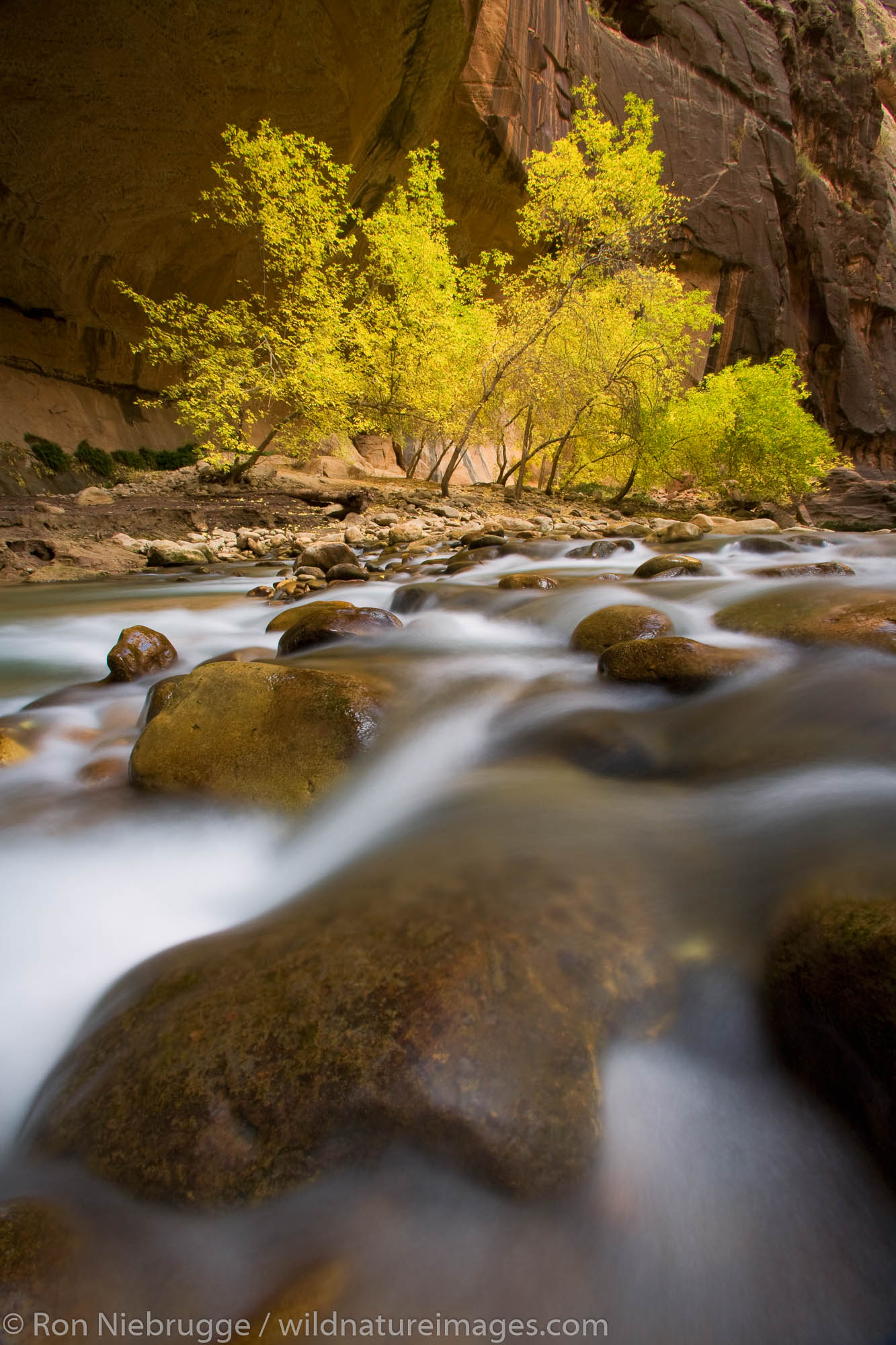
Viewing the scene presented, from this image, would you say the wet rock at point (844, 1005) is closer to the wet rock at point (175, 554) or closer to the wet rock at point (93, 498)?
the wet rock at point (175, 554)

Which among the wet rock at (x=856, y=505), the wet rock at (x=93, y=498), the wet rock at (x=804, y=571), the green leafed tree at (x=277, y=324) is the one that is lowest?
the wet rock at (x=856, y=505)

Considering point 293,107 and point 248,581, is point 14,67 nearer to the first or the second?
point 293,107

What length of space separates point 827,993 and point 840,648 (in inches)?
80.1

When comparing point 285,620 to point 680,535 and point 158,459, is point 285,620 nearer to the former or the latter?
point 680,535

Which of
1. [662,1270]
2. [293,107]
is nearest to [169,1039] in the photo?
[662,1270]

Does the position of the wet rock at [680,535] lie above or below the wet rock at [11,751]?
above

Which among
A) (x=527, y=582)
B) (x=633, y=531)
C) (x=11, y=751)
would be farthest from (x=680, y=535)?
(x=11, y=751)

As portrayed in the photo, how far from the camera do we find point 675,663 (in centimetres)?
254

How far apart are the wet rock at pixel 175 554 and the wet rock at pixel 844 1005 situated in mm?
9913

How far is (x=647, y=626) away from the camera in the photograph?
330 centimetres

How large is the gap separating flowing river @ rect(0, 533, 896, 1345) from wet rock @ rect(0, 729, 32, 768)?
50mm

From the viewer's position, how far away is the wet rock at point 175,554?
30.9ft

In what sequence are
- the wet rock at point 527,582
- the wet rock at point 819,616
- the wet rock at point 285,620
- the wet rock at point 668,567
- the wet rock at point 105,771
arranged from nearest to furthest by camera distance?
the wet rock at point 105,771 → the wet rock at point 819,616 → the wet rock at point 285,620 → the wet rock at point 527,582 → the wet rock at point 668,567

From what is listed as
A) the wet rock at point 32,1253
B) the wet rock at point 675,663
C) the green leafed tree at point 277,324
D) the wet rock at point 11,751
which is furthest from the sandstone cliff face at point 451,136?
the wet rock at point 32,1253
